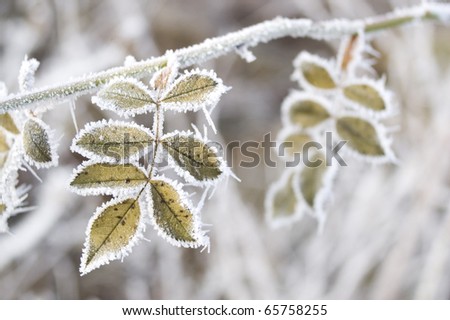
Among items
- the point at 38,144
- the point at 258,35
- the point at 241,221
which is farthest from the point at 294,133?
the point at 241,221

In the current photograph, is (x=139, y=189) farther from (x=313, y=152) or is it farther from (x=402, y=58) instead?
(x=402, y=58)

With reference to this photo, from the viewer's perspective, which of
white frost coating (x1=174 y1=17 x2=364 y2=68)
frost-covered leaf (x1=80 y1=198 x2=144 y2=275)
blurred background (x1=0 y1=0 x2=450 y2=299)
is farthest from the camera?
blurred background (x1=0 y1=0 x2=450 y2=299)

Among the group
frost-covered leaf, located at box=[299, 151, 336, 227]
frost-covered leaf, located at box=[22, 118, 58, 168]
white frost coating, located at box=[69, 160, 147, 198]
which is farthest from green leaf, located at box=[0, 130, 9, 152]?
frost-covered leaf, located at box=[299, 151, 336, 227]

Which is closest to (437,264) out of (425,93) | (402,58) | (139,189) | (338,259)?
(338,259)

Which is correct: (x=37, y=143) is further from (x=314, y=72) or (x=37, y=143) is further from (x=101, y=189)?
(x=314, y=72)

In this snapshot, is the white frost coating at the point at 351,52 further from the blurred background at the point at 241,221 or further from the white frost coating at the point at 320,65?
the blurred background at the point at 241,221

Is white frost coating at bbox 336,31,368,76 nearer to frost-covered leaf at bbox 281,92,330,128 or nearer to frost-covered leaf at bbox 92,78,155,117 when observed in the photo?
frost-covered leaf at bbox 281,92,330,128
